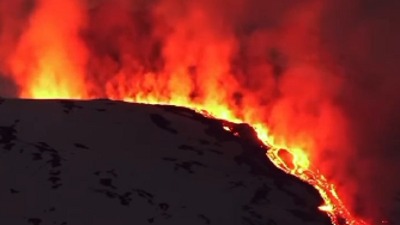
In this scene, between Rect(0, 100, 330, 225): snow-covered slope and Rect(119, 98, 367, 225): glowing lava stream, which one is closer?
Rect(0, 100, 330, 225): snow-covered slope

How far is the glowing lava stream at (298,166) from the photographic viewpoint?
108631 millimetres

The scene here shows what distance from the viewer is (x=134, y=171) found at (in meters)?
108

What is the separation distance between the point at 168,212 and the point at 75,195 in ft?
26.7

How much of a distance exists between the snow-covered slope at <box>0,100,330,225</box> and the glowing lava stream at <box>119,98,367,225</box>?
144cm

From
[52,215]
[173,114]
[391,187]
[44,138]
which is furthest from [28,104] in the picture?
[391,187]

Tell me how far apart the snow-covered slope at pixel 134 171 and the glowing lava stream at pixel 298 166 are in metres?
1.44

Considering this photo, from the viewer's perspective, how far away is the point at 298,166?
11788 cm

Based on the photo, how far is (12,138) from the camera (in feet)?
357

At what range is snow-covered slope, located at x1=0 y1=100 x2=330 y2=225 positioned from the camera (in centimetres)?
9925

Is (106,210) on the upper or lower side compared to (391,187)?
lower

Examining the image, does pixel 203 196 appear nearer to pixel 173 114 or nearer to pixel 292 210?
pixel 292 210

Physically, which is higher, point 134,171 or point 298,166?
point 298,166

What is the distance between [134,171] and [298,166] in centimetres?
1860

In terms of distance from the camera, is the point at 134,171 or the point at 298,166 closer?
the point at 134,171
